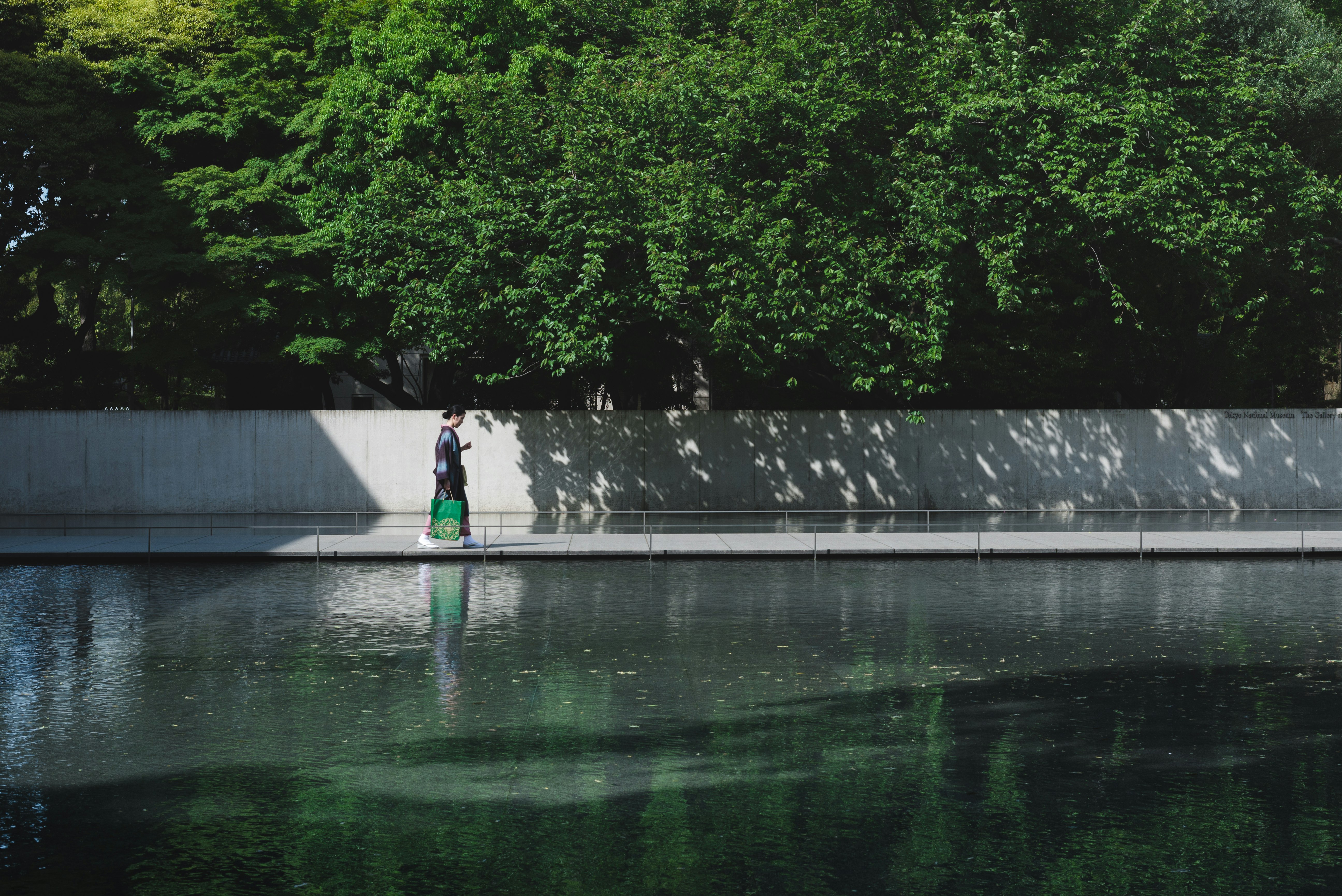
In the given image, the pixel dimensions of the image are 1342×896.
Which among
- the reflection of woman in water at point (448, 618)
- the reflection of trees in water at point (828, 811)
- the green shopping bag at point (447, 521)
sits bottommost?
the reflection of trees in water at point (828, 811)

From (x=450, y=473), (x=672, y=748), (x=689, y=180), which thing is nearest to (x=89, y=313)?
(x=689, y=180)

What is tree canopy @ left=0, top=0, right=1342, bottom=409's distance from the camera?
78.6ft

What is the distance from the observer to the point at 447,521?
18.7m

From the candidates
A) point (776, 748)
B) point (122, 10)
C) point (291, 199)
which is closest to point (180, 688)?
point (776, 748)

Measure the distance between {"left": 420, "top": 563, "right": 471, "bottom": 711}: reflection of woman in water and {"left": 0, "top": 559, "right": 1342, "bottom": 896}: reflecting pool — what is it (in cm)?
7

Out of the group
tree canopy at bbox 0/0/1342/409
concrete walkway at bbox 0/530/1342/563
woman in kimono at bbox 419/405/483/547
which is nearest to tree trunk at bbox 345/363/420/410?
tree canopy at bbox 0/0/1342/409

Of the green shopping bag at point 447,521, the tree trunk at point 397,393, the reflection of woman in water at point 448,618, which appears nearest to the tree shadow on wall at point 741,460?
the tree trunk at point 397,393

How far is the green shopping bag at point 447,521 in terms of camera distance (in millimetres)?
18672

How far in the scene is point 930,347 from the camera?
78.5 ft

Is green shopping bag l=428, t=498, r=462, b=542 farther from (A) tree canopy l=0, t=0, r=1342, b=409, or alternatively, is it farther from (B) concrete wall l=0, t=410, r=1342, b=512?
(B) concrete wall l=0, t=410, r=1342, b=512

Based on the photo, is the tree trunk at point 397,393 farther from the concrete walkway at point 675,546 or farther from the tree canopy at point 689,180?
the concrete walkway at point 675,546

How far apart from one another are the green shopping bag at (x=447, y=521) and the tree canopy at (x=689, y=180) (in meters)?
5.32

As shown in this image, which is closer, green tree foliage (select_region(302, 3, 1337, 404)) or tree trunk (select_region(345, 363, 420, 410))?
green tree foliage (select_region(302, 3, 1337, 404))

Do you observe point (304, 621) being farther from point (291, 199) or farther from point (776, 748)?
point (291, 199)
